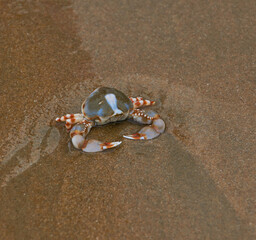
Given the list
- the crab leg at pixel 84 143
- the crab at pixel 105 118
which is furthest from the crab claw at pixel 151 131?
the crab leg at pixel 84 143

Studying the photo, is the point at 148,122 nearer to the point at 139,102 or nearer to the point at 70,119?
the point at 139,102

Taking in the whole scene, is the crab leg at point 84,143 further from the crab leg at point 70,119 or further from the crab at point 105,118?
the crab leg at point 70,119

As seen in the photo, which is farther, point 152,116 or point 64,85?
point 64,85

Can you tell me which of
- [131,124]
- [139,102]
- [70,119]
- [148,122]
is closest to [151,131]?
[148,122]

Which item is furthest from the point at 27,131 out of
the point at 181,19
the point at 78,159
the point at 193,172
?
the point at 181,19

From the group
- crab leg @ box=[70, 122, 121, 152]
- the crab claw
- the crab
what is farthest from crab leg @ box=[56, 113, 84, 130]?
the crab claw

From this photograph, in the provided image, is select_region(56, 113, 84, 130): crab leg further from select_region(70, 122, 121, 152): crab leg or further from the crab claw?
the crab claw

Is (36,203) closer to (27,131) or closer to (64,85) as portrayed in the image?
(27,131)
